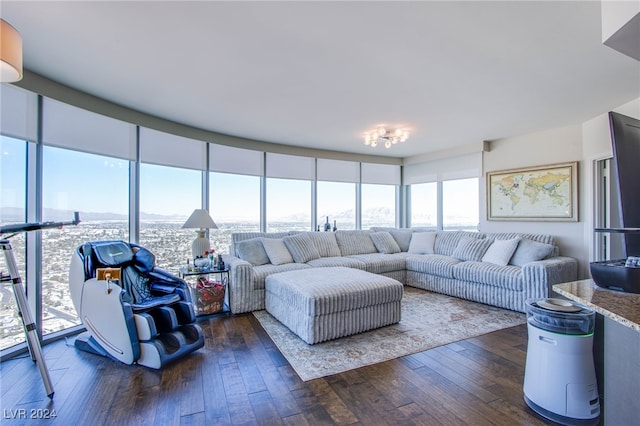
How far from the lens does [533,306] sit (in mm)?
1944

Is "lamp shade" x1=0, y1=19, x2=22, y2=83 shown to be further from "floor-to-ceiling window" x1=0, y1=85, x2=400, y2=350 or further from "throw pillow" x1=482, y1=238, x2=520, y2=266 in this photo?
"throw pillow" x1=482, y1=238, x2=520, y2=266

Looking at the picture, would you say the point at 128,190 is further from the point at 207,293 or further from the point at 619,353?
the point at 619,353

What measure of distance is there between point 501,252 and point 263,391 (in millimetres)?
3761

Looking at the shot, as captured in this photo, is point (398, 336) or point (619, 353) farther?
point (398, 336)

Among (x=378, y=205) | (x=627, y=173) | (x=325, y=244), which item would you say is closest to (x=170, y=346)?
(x=325, y=244)

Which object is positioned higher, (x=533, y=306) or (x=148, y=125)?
(x=148, y=125)

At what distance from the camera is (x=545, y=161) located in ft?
14.9

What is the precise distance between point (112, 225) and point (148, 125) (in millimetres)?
1314

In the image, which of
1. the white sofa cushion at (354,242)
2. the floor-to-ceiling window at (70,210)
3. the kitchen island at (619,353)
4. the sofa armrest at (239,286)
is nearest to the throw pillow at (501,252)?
the white sofa cushion at (354,242)

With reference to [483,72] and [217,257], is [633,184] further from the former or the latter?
[217,257]

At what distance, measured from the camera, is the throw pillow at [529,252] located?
3.99 meters

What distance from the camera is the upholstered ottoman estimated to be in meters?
2.80

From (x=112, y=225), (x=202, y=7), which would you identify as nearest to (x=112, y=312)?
(x=112, y=225)

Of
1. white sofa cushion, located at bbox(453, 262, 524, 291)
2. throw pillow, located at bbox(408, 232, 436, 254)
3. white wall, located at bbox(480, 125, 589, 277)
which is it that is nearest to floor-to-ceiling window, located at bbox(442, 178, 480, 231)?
white wall, located at bbox(480, 125, 589, 277)
